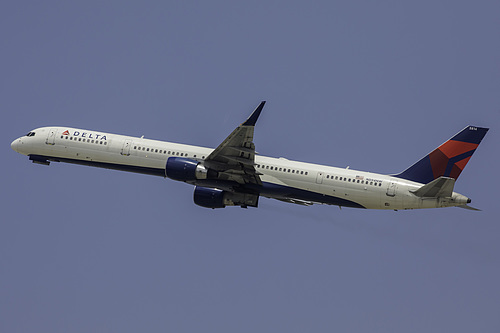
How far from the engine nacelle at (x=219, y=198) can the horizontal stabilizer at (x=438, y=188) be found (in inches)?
512

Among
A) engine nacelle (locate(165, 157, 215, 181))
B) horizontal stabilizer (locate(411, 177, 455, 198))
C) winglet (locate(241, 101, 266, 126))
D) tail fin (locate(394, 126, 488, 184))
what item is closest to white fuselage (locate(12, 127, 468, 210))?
horizontal stabilizer (locate(411, 177, 455, 198))

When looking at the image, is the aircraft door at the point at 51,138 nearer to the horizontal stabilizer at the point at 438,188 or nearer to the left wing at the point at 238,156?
the left wing at the point at 238,156

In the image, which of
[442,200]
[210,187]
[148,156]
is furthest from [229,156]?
[442,200]

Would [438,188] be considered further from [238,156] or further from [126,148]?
[126,148]

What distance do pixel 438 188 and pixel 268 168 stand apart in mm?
13132

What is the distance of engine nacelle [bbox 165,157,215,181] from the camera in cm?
5328

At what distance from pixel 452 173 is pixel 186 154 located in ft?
68.4

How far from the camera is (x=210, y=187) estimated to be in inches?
2185

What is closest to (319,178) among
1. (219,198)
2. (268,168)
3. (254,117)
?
(268,168)

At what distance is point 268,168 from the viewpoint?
54.9m

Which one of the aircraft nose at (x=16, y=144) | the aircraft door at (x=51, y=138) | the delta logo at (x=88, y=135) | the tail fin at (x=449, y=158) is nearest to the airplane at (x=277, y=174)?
the tail fin at (x=449, y=158)

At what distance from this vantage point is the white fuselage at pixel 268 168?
52.4m

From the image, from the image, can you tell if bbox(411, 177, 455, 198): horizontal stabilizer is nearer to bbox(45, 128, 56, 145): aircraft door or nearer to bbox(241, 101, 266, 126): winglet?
bbox(241, 101, 266, 126): winglet

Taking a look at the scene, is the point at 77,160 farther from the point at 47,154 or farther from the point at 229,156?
the point at 229,156
